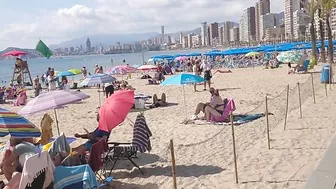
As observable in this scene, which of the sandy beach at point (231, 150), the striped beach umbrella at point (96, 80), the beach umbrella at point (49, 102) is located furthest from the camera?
the striped beach umbrella at point (96, 80)

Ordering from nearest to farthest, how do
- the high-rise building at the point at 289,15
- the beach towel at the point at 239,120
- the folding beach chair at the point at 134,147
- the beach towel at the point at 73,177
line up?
the beach towel at the point at 73,177 < the folding beach chair at the point at 134,147 < the beach towel at the point at 239,120 < the high-rise building at the point at 289,15

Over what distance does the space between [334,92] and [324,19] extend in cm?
1976

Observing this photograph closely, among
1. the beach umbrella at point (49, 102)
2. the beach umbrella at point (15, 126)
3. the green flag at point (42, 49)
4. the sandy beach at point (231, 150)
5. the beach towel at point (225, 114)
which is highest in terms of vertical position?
the green flag at point (42, 49)

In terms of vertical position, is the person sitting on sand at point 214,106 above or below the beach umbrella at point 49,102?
below

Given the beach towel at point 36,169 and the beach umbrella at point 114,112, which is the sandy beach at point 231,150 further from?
the beach towel at point 36,169

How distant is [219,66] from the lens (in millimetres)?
40750

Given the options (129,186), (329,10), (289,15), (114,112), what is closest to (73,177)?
(129,186)

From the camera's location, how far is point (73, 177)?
15.7 ft

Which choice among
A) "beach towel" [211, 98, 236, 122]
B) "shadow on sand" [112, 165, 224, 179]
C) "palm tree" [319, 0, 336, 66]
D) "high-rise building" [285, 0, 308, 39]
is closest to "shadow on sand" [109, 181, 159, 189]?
"shadow on sand" [112, 165, 224, 179]

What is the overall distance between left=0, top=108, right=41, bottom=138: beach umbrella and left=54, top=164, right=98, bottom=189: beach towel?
153cm

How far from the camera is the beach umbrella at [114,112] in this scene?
6.61 metres

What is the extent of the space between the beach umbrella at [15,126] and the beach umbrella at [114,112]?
1036mm

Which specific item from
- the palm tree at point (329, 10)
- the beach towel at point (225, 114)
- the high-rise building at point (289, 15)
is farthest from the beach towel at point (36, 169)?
the high-rise building at point (289, 15)

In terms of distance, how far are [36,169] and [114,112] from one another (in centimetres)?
230
